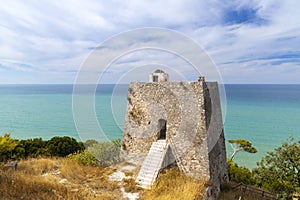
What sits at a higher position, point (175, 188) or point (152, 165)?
point (152, 165)

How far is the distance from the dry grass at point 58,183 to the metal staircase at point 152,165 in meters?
1.07

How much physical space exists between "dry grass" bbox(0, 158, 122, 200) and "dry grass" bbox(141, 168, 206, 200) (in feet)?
4.44

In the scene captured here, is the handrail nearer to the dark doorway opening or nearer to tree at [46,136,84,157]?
the dark doorway opening

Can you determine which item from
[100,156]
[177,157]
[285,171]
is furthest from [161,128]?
[285,171]

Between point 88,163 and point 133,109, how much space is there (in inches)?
151

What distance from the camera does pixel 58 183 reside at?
760 centimetres

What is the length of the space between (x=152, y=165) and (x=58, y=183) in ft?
12.5

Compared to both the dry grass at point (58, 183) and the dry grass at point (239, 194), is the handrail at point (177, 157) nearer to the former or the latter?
the dry grass at point (239, 194)

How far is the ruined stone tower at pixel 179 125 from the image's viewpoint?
8680 millimetres

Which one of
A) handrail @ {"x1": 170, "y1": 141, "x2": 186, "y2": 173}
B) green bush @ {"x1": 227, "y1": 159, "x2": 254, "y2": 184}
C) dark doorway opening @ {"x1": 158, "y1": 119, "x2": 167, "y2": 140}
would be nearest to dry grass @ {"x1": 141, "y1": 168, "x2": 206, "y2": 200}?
handrail @ {"x1": 170, "y1": 141, "x2": 186, "y2": 173}

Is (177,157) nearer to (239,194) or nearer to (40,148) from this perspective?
(239,194)

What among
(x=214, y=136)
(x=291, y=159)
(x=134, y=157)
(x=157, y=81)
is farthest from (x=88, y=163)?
(x=291, y=159)

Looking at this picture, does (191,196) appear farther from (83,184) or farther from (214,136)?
(83,184)

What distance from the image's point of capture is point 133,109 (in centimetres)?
1062
